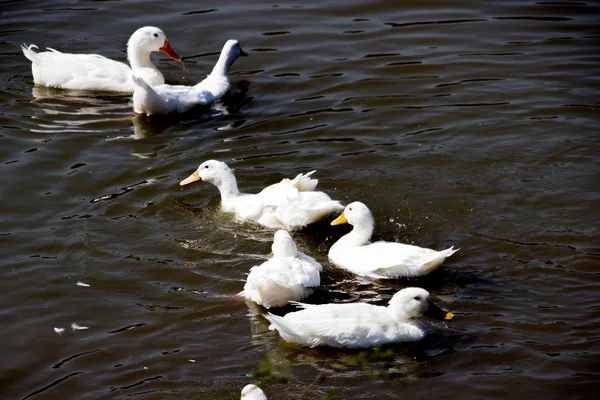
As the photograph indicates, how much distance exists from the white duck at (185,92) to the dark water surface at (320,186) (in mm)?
201

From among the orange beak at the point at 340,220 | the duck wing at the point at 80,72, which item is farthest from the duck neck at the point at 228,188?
the duck wing at the point at 80,72

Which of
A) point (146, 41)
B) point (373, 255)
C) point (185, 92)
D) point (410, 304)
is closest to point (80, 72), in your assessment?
point (146, 41)

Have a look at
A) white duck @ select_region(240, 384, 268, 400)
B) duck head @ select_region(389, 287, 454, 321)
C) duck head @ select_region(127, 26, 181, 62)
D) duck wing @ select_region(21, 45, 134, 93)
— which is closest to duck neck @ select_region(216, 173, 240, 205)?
duck head @ select_region(389, 287, 454, 321)

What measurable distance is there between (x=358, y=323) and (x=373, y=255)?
3.61 ft

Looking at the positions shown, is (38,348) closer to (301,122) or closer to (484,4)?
(301,122)

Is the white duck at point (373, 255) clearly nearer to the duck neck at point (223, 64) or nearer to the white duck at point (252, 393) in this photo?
the white duck at point (252, 393)

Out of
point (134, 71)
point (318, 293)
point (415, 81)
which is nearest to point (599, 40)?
point (415, 81)

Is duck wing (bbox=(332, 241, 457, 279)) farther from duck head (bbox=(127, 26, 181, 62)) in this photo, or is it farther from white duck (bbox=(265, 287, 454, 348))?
duck head (bbox=(127, 26, 181, 62))

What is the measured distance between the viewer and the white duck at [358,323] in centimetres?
624

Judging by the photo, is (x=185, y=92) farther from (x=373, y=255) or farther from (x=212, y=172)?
(x=373, y=255)

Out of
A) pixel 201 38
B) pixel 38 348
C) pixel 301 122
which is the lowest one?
pixel 38 348

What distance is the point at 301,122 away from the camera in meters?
10.3

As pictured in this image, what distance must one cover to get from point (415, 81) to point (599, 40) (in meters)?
2.97

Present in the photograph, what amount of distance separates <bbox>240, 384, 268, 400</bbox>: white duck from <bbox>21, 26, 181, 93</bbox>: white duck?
6.40m
